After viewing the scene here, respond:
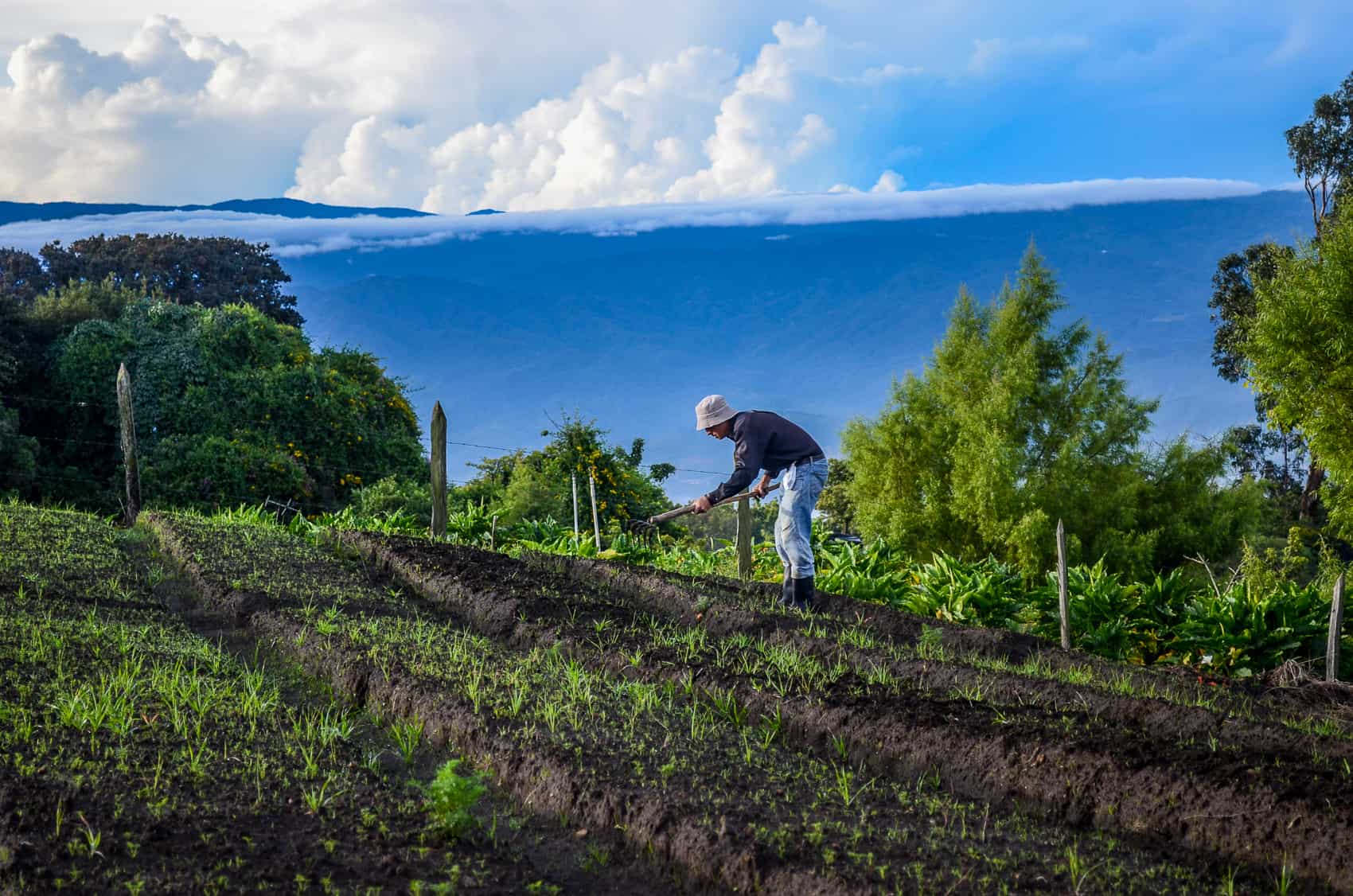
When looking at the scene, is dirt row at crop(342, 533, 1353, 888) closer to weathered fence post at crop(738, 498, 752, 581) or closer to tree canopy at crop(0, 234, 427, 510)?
weathered fence post at crop(738, 498, 752, 581)

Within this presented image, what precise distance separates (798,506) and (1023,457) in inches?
549

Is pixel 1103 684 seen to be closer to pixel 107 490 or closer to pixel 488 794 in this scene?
pixel 488 794

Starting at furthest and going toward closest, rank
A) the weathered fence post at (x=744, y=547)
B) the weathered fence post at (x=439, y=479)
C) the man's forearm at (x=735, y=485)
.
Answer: the weathered fence post at (x=439, y=479) → the weathered fence post at (x=744, y=547) → the man's forearm at (x=735, y=485)

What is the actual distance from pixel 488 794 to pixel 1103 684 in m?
4.61

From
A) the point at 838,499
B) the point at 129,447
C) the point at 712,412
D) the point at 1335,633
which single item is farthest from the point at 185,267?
the point at 1335,633

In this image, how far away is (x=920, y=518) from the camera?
70.9ft

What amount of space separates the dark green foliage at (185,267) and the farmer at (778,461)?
26.4 m

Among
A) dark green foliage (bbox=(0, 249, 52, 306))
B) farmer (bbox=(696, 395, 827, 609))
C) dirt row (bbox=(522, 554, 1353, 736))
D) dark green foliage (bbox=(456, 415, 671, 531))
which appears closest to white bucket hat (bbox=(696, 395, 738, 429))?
farmer (bbox=(696, 395, 827, 609))

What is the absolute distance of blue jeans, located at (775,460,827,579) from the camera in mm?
9742

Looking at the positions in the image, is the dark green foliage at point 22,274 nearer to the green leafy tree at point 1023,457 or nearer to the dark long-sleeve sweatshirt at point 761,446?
the green leafy tree at point 1023,457

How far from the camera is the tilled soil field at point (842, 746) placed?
4.17 m

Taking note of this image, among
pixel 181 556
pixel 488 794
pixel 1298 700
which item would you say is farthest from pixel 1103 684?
pixel 181 556

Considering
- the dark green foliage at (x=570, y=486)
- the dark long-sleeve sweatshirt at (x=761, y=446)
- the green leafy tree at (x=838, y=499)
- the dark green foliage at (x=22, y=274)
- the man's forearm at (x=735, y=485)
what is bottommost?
the green leafy tree at (x=838, y=499)

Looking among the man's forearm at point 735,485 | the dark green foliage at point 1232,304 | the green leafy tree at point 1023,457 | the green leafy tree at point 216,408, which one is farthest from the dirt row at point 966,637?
the dark green foliage at point 1232,304
